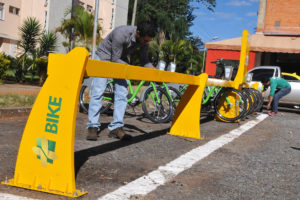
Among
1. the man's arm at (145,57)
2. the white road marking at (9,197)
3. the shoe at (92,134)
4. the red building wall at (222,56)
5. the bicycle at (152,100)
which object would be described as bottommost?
the white road marking at (9,197)

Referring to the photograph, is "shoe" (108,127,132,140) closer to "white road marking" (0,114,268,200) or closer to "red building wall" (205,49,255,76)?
"white road marking" (0,114,268,200)

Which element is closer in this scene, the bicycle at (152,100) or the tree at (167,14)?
the bicycle at (152,100)

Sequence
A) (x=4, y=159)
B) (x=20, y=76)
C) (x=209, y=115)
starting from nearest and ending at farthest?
(x=4, y=159) < (x=209, y=115) < (x=20, y=76)

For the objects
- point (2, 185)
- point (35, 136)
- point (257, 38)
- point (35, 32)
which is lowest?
point (2, 185)

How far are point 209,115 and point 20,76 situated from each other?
31.1 ft

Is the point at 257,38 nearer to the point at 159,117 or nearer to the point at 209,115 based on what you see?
the point at 209,115

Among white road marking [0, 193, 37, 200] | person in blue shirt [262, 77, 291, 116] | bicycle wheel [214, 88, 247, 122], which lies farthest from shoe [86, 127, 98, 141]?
person in blue shirt [262, 77, 291, 116]

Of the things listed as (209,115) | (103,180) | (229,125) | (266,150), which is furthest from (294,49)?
(103,180)

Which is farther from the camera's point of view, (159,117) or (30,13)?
(30,13)

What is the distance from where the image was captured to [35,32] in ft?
54.5

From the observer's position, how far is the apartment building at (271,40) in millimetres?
22391

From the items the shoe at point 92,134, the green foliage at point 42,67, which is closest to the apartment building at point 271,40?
the green foliage at point 42,67

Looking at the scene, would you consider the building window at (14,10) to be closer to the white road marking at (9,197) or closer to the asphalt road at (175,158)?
the asphalt road at (175,158)

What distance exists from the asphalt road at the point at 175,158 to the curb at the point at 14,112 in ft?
0.42
